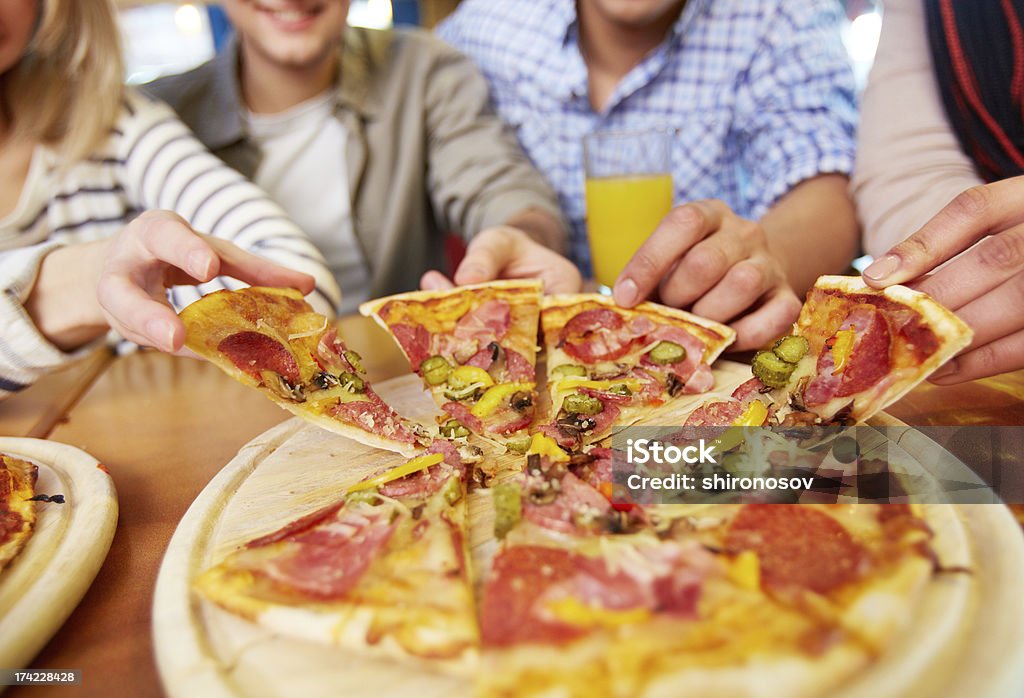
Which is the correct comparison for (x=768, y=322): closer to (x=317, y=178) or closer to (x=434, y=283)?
(x=434, y=283)

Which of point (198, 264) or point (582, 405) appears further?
point (582, 405)

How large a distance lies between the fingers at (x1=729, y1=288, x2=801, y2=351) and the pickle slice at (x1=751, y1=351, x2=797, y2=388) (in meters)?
0.39

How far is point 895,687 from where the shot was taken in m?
0.91

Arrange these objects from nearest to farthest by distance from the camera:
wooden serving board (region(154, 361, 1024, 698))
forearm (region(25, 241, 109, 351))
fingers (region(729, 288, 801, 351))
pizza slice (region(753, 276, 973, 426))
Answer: wooden serving board (region(154, 361, 1024, 698)) → pizza slice (region(753, 276, 973, 426)) → forearm (region(25, 241, 109, 351)) → fingers (region(729, 288, 801, 351))

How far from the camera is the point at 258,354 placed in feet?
5.84

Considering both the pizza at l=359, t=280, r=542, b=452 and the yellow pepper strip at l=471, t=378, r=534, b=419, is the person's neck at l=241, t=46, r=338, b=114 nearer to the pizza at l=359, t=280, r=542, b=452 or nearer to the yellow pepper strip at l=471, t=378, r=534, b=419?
the pizza at l=359, t=280, r=542, b=452

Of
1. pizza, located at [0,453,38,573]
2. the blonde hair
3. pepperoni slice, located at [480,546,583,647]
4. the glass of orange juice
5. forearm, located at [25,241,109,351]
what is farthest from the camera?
the glass of orange juice

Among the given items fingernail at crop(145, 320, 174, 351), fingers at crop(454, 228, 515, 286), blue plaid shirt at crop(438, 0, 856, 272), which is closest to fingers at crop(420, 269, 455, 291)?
fingers at crop(454, 228, 515, 286)

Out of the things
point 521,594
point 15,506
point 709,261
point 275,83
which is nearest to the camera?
point 521,594

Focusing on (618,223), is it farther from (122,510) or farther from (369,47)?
(122,510)

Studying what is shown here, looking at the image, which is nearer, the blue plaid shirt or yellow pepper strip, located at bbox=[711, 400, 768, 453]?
yellow pepper strip, located at bbox=[711, 400, 768, 453]

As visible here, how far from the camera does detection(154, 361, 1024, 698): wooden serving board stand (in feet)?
3.08

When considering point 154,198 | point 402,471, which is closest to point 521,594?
point 402,471

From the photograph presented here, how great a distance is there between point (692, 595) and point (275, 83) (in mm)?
3061
